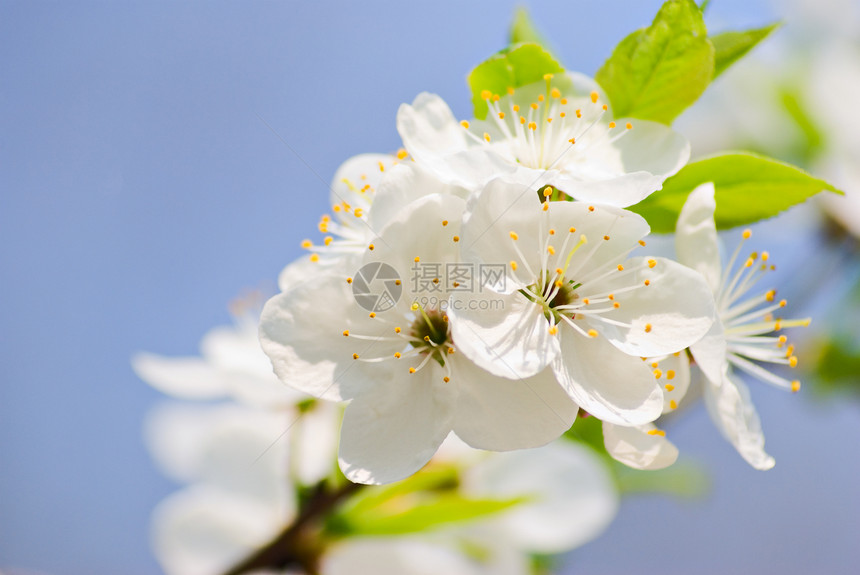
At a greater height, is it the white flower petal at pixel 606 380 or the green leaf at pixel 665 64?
the green leaf at pixel 665 64

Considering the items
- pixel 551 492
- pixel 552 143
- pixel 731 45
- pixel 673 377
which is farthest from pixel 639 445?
pixel 551 492

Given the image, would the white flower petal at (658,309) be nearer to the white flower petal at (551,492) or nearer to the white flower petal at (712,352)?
the white flower petal at (712,352)

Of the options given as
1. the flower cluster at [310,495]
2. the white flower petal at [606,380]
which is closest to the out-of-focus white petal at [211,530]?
the flower cluster at [310,495]

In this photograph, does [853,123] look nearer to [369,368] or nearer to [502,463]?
[502,463]

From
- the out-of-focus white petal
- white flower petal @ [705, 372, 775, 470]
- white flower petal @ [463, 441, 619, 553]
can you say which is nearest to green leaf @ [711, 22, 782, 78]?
white flower petal @ [705, 372, 775, 470]

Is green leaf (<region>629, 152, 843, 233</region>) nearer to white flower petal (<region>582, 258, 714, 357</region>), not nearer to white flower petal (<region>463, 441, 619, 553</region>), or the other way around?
white flower petal (<region>582, 258, 714, 357</region>)

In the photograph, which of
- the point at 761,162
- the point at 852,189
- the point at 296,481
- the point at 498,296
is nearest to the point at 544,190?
the point at 498,296

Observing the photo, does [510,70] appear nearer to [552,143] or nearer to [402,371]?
[552,143]
